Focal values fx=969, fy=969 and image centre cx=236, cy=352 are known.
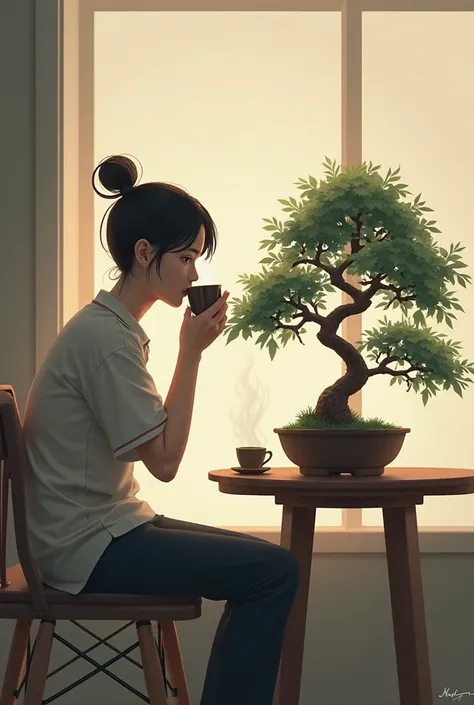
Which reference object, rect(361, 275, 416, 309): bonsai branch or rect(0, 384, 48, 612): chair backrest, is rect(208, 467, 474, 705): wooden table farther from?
rect(0, 384, 48, 612): chair backrest

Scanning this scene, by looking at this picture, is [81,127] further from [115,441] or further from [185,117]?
[115,441]

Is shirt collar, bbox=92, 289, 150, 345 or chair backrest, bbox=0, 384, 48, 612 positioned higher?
shirt collar, bbox=92, 289, 150, 345

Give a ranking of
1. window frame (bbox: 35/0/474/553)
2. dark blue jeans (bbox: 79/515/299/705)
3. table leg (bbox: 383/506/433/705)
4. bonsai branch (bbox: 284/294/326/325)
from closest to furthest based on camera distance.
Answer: dark blue jeans (bbox: 79/515/299/705)
table leg (bbox: 383/506/433/705)
bonsai branch (bbox: 284/294/326/325)
window frame (bbox: 35/0/474/553)

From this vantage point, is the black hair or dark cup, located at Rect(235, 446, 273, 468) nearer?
the black hair

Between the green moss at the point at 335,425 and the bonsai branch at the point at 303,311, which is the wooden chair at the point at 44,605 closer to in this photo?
the green moss at the point at 335,425

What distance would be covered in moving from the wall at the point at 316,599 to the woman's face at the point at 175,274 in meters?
0.76

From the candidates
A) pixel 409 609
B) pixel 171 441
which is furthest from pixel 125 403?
pixel 409 609

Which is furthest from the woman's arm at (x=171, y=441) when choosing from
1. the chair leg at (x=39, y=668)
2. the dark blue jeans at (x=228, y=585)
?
the chair leg at (x=39, y=668)

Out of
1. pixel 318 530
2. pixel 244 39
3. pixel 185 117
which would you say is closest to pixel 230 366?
pixel 318 530

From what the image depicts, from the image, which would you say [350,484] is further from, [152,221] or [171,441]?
[152,221]

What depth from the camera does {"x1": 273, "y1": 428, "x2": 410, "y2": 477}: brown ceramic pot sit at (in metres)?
1.97

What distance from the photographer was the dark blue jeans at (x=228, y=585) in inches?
60.4

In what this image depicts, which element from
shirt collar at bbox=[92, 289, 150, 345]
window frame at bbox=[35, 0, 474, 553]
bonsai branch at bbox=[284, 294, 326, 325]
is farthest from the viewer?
window frame at bbox=[35, 0, 474, 553]

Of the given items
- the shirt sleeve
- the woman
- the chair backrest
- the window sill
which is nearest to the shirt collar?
the woman
